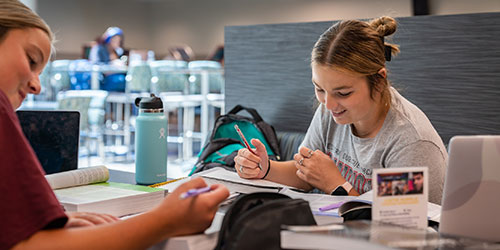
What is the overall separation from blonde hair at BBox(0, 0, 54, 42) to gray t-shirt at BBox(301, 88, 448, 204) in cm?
95

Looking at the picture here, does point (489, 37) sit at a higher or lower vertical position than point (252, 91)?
higher

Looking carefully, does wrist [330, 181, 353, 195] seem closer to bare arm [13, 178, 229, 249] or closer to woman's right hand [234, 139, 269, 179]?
woman's right hand [234, 139, 269, 179]

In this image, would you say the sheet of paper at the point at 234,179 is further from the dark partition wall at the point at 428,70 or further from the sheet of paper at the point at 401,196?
the dark partition wall at the point at 428,70

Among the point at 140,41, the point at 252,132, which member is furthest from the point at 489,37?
the point at 140,41

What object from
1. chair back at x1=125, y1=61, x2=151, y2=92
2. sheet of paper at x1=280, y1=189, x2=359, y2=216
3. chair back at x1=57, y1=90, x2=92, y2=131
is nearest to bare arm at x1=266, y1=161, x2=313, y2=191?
sheet of paper at x1=280, y1=189, x2=359, y2=216

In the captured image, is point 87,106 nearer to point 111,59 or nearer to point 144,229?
point 111,59

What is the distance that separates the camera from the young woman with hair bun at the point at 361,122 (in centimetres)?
135

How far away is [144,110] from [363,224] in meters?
0.84

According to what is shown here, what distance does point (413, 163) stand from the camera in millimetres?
1315

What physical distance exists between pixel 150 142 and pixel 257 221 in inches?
29.6

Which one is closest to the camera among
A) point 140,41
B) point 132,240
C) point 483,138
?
point 132,240

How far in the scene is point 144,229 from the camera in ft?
2.49

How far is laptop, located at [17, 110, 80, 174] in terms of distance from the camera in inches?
56.9

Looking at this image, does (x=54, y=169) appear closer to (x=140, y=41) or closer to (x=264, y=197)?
(x=264, y=197)
